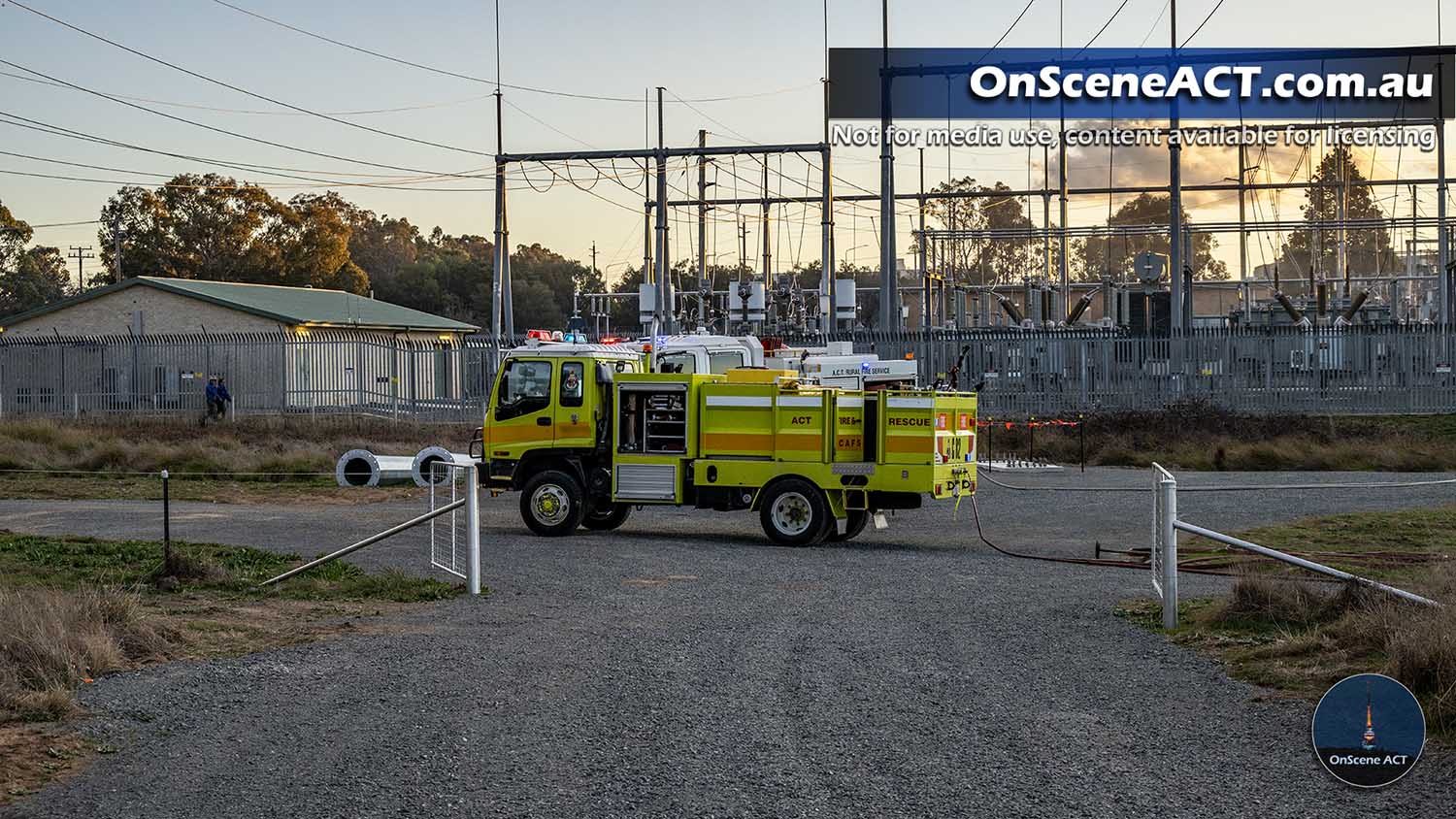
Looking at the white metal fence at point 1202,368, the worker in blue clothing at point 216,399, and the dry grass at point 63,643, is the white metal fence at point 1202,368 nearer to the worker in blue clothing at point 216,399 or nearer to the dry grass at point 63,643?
the worker in blue clothing at point 216,399

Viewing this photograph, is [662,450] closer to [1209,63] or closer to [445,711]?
[445,711]

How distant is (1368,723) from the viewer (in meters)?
6.16

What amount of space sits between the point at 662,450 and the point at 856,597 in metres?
5.62

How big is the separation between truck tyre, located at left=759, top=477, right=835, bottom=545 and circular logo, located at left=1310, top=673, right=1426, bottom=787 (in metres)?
12.0

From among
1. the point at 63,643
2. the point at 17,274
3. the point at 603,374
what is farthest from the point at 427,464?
the point at 17,274

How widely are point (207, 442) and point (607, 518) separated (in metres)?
16.8

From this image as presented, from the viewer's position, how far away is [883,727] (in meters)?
8.46

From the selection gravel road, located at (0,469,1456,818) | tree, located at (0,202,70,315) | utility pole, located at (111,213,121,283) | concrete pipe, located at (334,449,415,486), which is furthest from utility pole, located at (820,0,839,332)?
tree, located at (0,202,70,315)

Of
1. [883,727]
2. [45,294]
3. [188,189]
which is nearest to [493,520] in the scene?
[883,727]

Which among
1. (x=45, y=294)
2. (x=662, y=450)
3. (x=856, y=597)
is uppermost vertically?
(x=45, y=294)

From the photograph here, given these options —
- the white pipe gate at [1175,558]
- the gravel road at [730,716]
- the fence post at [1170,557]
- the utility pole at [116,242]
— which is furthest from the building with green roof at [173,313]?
the fence post at [1170,557]

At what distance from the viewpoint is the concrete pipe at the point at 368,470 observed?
27328mm

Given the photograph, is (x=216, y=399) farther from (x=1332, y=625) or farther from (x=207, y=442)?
(x=1332, y=625)

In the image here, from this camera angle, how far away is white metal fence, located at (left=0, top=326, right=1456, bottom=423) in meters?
36.8
